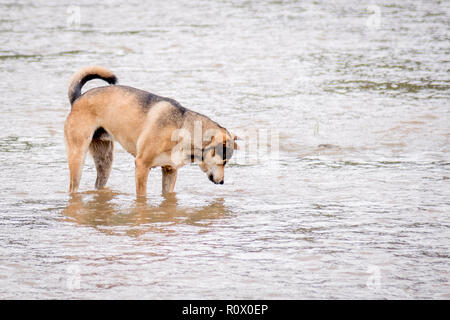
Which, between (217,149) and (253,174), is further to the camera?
(253,174)

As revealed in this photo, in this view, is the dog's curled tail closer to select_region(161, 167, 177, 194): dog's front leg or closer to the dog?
the dog

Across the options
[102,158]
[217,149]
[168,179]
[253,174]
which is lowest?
[253,174]

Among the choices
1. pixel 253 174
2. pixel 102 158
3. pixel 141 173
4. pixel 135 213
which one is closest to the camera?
pixel 135 213

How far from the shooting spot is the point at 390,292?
5156mm

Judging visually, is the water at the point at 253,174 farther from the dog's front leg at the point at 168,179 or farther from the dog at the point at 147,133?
the dog at the point at 147,133

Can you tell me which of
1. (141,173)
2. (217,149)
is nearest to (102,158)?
(141,173)

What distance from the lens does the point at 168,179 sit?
7984mm

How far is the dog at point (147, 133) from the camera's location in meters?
7.56

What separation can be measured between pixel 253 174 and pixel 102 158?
1.81 meters

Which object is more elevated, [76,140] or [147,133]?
[147,133]

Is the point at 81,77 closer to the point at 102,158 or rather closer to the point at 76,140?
the point at 76,140

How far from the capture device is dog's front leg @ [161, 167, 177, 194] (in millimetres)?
7909

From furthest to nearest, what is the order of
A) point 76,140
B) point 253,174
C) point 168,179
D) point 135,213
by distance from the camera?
point 253,174 < point 168,179 < point 76,140 < point 135,213

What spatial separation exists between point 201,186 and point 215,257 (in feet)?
8.64
